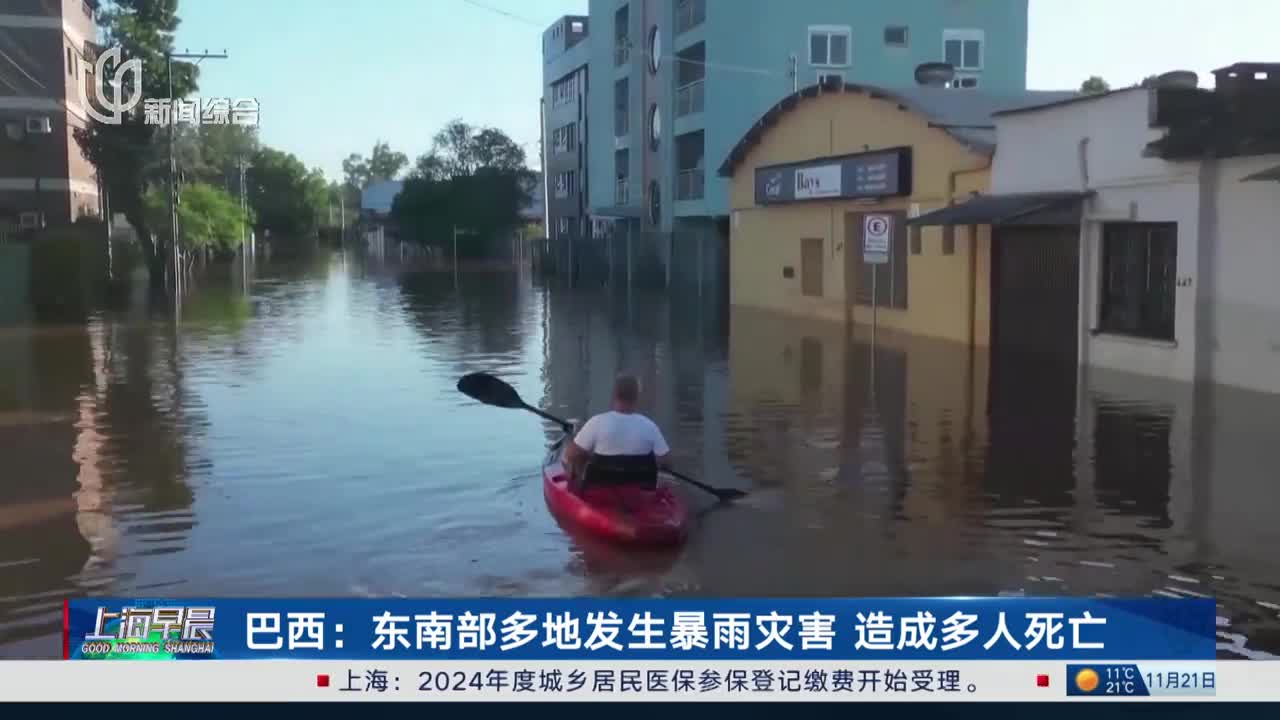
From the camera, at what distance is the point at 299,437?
14.0 m

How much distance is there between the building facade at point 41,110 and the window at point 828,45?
2390cm

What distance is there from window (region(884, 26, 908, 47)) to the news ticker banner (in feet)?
132

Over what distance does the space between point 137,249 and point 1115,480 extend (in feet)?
152

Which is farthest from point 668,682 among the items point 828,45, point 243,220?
point 243,220

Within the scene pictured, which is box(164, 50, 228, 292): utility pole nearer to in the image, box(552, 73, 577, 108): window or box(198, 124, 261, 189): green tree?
box(198, 124, 261, 189): green tree

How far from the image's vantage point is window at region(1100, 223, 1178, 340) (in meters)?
18.5

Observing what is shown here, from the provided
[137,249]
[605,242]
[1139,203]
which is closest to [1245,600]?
[1139,203]

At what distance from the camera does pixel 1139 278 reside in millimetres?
19156

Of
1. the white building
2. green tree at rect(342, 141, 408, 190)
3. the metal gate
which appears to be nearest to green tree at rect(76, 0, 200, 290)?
the metal gate

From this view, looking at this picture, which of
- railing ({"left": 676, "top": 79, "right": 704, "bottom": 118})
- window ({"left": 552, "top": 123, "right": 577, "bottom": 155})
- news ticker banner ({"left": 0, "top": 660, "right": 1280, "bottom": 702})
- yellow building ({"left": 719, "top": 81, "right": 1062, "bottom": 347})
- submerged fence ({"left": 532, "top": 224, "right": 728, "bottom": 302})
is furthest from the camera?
window ({"left": 552, "top": 123, "right": 577, "bottom": 155})

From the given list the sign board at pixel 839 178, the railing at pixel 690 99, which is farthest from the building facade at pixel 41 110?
the sign board at pixel 839 178

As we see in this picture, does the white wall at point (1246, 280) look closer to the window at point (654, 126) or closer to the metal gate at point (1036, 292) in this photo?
the metal gate at point (1036, 292)

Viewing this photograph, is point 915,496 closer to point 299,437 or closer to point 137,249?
point 299,437

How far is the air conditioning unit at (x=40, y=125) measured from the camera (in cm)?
4656
